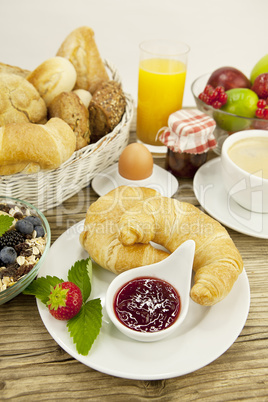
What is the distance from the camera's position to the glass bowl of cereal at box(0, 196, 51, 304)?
0.97 meters

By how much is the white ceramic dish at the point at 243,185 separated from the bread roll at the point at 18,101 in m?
0.70

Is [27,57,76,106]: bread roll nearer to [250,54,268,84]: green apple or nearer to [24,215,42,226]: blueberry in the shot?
[24,215,42,226]: blueberry

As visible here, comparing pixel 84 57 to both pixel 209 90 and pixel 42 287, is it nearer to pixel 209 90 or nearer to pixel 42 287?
pixel 209 90

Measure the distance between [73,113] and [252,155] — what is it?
67 centimetres

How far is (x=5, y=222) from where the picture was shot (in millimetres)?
1075

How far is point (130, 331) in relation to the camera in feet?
2.91

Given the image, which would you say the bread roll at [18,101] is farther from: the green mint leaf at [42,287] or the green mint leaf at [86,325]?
the green mint leaf at [86,325]

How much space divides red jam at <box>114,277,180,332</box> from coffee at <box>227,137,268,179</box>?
1.88 feet

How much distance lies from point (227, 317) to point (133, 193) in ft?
1.67

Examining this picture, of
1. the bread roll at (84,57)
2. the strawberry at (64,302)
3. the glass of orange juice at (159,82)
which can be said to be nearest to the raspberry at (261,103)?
the glass of orange juice at (159,82)

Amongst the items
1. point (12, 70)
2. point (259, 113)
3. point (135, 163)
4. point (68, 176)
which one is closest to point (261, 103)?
point (259, 113)

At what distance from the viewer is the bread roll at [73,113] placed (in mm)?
1381

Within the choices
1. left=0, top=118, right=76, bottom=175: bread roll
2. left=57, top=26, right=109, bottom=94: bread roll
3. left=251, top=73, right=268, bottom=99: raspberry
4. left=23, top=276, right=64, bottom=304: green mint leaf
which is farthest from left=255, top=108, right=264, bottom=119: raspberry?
left=23, top=276, right=64, bottom=304: green mint leaf

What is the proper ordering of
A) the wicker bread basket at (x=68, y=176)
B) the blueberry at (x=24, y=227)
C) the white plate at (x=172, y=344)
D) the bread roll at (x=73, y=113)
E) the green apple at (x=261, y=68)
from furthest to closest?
the green apple at (x=261, y=68) < the bread roll at (x=73, y=113) < the wicker bread basket at (x=68, y=176) < the blueberry at (x=24, y=227) < the white plate at (x=172, y=344)
